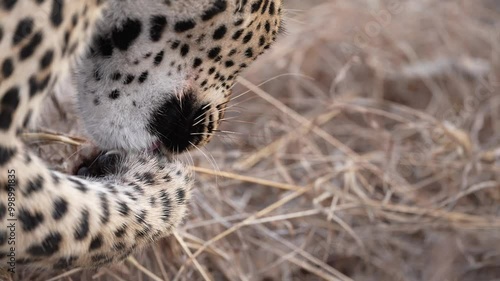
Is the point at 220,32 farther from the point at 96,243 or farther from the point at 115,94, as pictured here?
the point at 96,243

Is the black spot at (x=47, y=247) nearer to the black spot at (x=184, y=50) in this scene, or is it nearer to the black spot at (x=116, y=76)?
the black spot at (x=116, y=76)

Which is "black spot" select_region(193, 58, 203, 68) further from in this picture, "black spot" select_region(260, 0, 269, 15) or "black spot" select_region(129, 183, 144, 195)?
"black spot" select_region(129, 183, 144, 195)

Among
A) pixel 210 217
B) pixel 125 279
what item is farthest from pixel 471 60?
pixel 125 279

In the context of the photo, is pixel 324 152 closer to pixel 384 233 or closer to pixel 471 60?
pixel 384 233

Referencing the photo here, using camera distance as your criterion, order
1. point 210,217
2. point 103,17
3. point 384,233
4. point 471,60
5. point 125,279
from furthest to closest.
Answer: point 471,60
point 384,233
point 210,217
point 125,279
point 103,17

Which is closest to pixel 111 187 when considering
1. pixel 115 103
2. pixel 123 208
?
pixel 123 208

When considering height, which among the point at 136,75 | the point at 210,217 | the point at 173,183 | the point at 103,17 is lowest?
the point at 210,217
